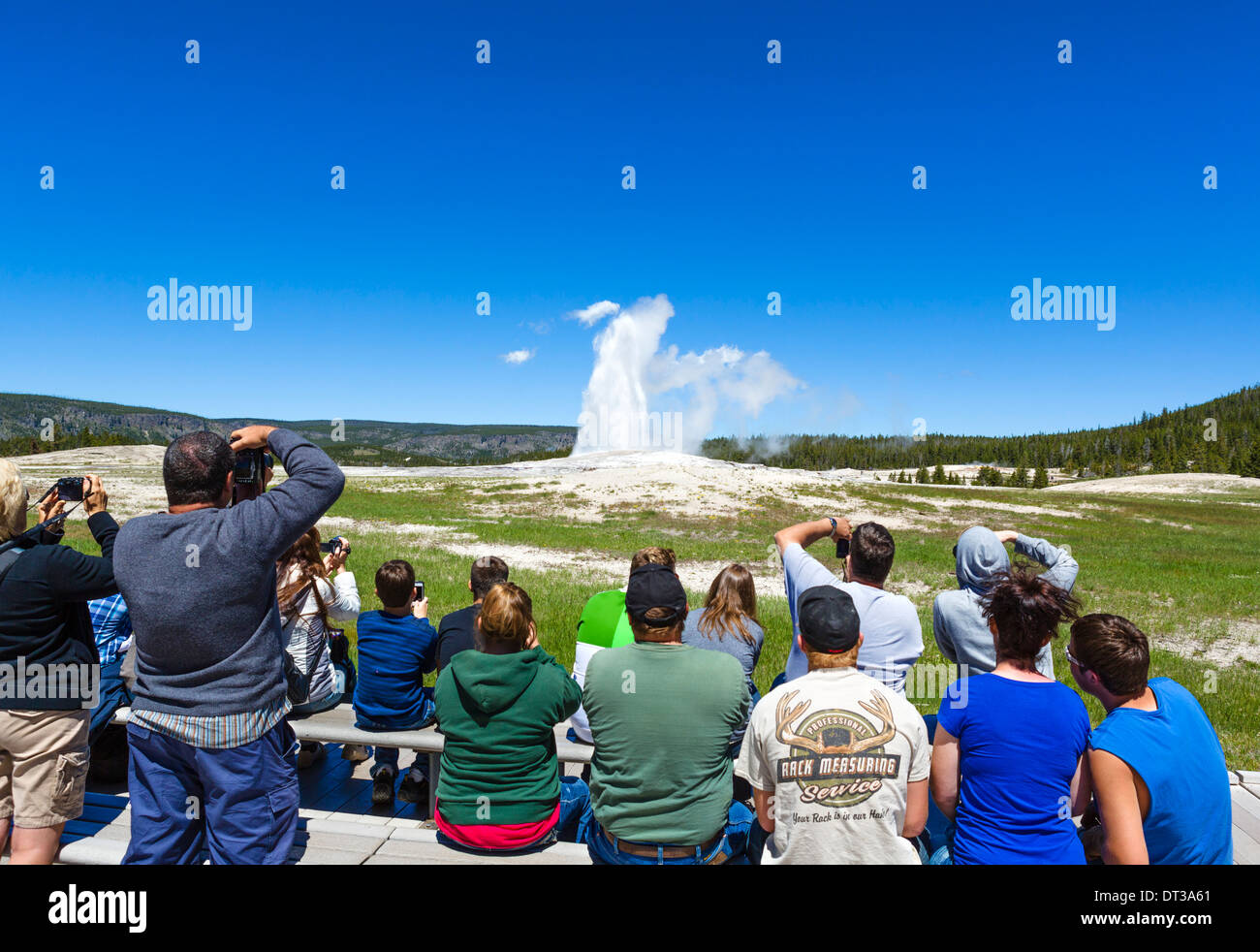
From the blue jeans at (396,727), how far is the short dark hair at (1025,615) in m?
3.63

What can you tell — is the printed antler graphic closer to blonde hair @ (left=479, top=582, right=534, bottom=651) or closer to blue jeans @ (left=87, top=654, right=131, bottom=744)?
blonde hair @ (left=479, top=582, right=534, bottom=651)

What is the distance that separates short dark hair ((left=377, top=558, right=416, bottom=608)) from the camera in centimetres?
501

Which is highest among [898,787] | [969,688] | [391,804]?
[969,688]

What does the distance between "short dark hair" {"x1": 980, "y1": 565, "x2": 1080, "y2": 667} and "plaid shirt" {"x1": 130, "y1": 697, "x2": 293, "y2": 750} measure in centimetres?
345

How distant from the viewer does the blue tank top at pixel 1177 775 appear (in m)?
2.95

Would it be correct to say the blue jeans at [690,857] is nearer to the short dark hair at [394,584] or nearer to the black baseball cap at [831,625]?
the black baseball cap at [831,625]

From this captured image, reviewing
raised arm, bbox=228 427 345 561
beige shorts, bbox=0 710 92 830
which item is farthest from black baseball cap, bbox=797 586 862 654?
beige shorts, bbox=0 710 92 830

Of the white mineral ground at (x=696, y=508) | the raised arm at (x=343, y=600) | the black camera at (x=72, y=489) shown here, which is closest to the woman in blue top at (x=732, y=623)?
the raised arm at (x=343, y=600)

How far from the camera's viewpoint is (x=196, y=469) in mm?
2984

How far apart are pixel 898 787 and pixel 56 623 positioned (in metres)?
4.06

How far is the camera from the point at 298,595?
189 inches
